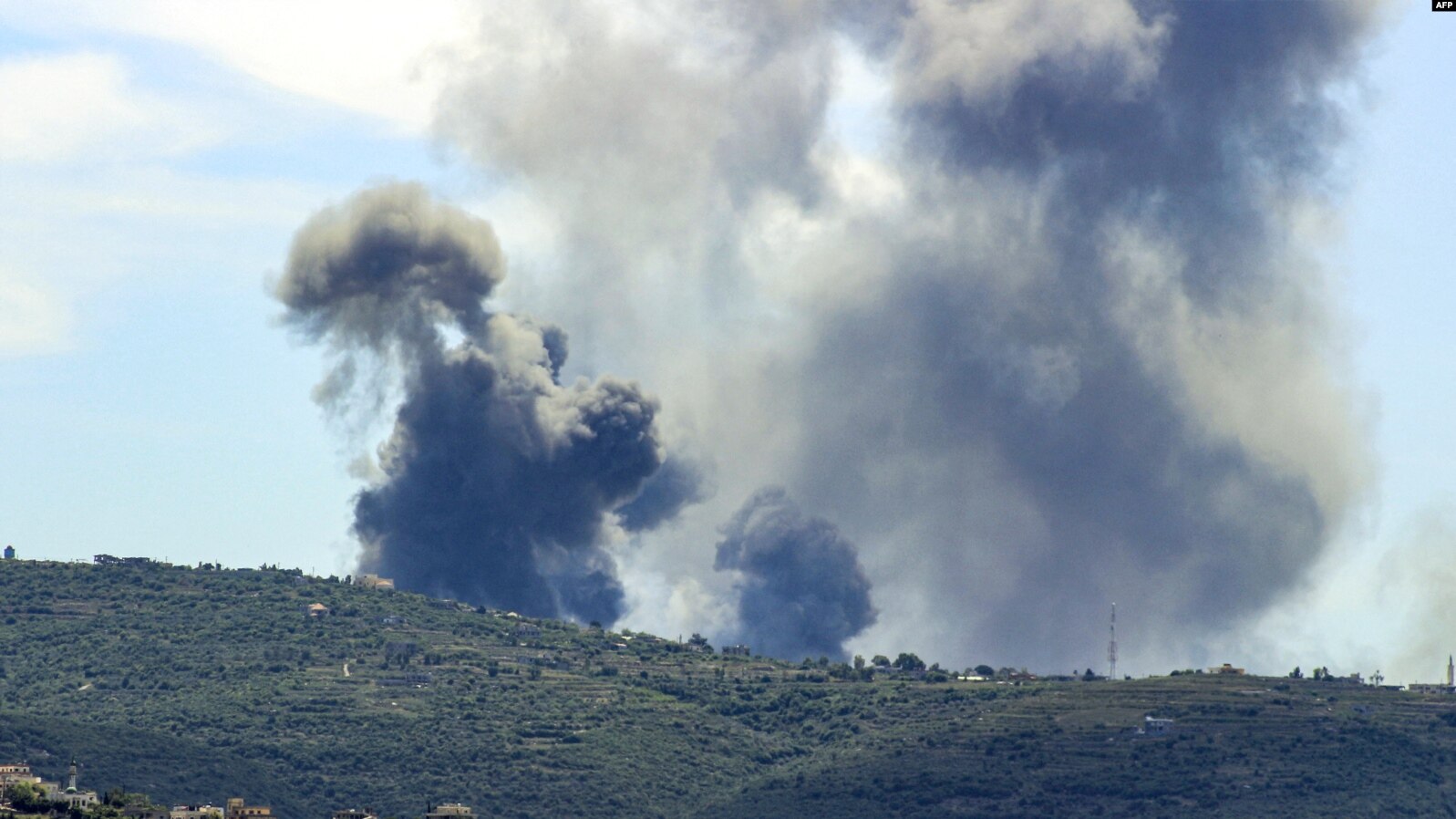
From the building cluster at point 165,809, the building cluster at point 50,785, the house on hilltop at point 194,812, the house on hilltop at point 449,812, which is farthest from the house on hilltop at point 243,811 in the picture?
the house on hilltop at point 449,812

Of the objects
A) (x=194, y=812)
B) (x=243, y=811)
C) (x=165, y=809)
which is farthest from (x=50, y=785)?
(x=243, y=811)

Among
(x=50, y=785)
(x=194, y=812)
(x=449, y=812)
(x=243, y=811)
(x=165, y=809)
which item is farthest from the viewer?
(x=449, y=812)

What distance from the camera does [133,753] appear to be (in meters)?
193

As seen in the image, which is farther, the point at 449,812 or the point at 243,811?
the point at 449,812

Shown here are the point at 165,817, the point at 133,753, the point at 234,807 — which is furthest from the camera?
the point at 133,753

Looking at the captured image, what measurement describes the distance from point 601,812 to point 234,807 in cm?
2798

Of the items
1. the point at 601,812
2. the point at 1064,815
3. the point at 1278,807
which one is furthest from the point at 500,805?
the point at 1278,807

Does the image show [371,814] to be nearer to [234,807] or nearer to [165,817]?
[234,807]

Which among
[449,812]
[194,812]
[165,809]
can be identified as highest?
[449,812]

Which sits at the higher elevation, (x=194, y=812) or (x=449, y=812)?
(x=449, y=812)

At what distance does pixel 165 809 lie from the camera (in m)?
170

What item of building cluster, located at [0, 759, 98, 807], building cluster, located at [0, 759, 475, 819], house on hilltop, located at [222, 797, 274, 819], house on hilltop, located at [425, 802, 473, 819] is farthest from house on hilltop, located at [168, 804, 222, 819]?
house on hilltop, located at [425, 802, 473, 819]

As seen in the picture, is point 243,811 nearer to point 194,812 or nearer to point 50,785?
point 194,812

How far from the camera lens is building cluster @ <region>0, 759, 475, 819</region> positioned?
16375cm
